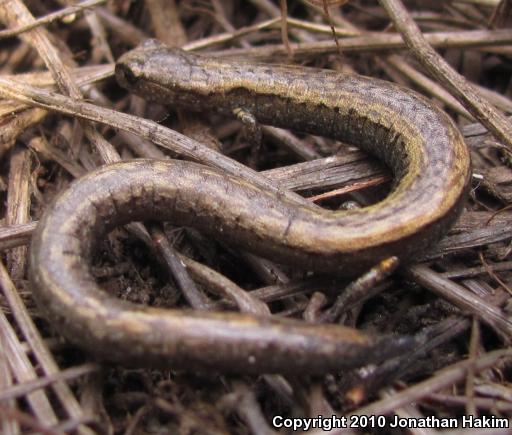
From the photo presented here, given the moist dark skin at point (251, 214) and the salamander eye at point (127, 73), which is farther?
the salamander eye at point (127, 73)

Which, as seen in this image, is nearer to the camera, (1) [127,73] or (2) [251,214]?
(2) [251,214]

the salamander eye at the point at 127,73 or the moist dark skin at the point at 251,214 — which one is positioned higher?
the salamander eye at the point at 127,73

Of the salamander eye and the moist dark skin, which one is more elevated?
the salamander eye

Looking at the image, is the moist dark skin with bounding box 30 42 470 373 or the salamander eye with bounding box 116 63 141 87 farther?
the salamander eye with bounding box 116 63 141 87

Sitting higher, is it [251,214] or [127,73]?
[127,73]

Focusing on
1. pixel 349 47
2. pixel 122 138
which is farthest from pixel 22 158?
pixel 349 47
